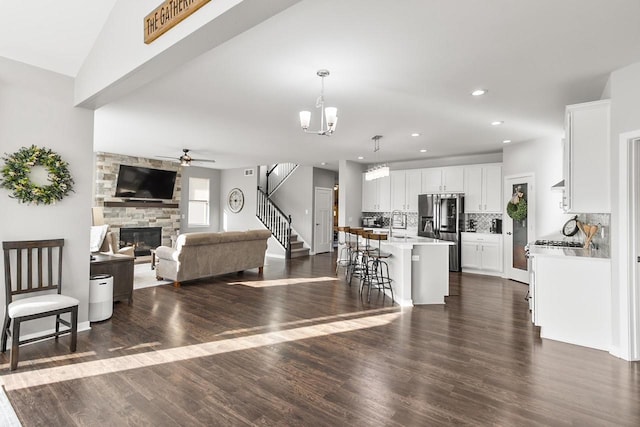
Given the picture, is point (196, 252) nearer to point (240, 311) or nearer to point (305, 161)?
point (240, 311)

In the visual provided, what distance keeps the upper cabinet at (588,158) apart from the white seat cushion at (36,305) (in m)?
5.11

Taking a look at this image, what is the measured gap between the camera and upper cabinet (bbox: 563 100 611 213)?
3.40 m

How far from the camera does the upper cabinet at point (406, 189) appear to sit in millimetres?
8383

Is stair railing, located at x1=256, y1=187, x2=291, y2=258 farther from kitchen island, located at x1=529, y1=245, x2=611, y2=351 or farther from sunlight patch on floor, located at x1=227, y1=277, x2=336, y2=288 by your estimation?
kitchen island, located at x1=529, y1=245, x2=611, y2=351

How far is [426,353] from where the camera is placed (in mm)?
3158

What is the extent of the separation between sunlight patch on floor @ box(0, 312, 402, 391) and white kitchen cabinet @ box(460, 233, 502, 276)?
411cm

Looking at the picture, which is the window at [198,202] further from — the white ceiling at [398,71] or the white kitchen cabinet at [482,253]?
the white kitchen cabinet at [482,253]

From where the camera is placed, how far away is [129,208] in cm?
895

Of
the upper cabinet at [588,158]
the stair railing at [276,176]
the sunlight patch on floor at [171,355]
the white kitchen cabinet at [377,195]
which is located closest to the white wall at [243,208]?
the stair railing at [276,176]

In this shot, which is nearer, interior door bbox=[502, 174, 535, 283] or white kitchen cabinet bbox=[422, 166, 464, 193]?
interior door bbox=[502, 174, 535, 283]

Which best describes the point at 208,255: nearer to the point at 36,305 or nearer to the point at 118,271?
the point at 118,271

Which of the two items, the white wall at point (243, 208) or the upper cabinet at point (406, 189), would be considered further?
the white wall at point (243, 208)

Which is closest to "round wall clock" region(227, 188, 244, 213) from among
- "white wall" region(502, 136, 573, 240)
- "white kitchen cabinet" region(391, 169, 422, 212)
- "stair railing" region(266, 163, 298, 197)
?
"stair railing" region(266, 163, 298, 197)

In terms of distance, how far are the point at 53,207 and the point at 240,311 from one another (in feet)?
7.86
